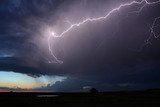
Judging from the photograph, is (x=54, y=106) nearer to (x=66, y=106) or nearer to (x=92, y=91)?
(x=66, y=106)

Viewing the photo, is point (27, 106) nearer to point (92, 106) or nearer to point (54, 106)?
point (54, 106)

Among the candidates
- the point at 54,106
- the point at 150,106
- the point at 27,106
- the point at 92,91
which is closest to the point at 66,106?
the point at 54,106

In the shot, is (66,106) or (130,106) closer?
(130,106)

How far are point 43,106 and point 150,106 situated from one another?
48.3 feet

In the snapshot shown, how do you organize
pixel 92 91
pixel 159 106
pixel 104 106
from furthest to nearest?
1. pixel 92 91
2. pixel 104 106
3. pixel 159 106

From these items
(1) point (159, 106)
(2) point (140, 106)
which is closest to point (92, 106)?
(2) point (140, 106)

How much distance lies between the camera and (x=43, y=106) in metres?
37.2

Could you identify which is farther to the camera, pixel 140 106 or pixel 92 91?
pixel 92 91

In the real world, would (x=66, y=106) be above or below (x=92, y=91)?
below

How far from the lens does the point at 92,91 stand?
104688mm

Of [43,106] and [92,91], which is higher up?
[92,91]

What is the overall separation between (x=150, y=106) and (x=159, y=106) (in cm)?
116

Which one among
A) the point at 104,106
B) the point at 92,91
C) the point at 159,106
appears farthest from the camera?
the point at 92,91

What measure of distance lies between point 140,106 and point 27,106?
15.9 meters
